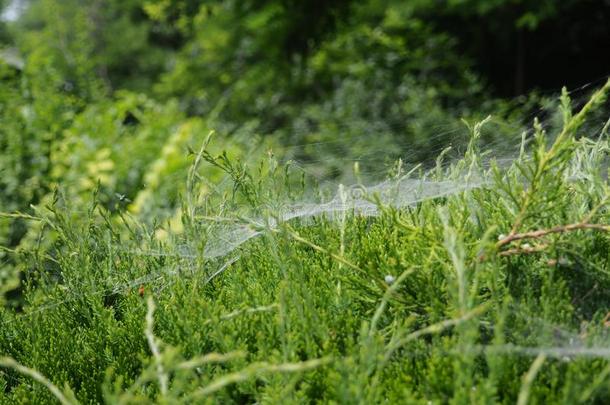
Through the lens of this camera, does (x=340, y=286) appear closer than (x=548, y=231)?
No

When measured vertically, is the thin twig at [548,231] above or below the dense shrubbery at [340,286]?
above

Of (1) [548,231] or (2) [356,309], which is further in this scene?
(2) [356,309]

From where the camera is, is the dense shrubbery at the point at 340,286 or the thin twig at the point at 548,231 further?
the thin twig at the point at 548,231

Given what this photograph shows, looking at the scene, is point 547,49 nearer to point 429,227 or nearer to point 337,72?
point 337,72

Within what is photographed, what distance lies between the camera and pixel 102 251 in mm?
2043

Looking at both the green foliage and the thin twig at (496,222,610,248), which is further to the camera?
the thin twig at (496,222,610,248)

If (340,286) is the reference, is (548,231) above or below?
above

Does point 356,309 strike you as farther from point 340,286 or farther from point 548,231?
point 548,231

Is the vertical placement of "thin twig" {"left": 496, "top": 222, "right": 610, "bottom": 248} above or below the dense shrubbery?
above

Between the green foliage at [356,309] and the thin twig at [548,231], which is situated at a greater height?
the thin twig at [548,231]

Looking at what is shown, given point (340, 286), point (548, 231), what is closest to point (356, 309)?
point (340, 286)

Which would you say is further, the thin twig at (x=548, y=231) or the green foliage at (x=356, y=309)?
the thin twig at (x=548, y=231)

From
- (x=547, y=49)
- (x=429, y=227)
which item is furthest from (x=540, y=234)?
(x=547, y=49)

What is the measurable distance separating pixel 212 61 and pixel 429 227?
34.4 feet
